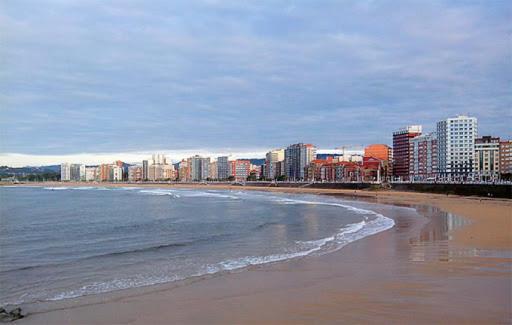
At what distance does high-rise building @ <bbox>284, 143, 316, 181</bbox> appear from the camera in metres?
159

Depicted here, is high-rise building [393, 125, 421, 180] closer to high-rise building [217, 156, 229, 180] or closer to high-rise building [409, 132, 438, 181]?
high-rise building [409, 132, 438, 181]

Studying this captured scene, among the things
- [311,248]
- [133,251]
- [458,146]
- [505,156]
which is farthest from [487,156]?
[133,251]

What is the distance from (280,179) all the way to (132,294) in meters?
140

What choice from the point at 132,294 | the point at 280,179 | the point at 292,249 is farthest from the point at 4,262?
the point at 280,179

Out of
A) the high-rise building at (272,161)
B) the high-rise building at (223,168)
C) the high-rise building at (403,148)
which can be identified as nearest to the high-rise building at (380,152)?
the high-rise building at (403,148)

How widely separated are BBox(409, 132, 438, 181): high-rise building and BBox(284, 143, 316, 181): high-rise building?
41.8m

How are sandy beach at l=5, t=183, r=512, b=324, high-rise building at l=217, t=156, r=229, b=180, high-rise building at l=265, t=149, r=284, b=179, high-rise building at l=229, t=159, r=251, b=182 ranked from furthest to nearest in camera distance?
high-rise building at l=217, t=156, r=229, b=180
high-rise building at l=229, t=159, r=251, b=182
high-rise building at l=265, t=149, r=284, b=179
sandy beach at l=5, t=183, r=512, b=324

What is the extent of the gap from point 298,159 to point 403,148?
1585 inches

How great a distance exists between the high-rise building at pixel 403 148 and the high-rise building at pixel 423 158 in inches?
191

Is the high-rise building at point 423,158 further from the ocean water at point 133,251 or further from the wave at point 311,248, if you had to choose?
the ocean water at point 133,251

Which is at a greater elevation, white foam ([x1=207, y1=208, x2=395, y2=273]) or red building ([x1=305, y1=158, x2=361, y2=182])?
red building ([x1=305, y1=158, x2=361, y2=182])

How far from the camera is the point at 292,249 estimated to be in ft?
43.1

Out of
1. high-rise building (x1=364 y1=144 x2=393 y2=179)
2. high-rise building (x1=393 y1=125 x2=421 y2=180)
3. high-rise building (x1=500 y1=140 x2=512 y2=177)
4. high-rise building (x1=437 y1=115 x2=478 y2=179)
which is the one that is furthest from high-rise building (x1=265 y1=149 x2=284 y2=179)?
high-rise building (x1=500 y1=140 x2=512 y2=177)

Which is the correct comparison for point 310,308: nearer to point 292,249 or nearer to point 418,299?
point 418,299
